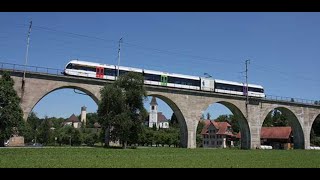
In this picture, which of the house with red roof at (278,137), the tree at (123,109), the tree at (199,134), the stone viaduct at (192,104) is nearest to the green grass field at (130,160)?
the tree at (123,109)

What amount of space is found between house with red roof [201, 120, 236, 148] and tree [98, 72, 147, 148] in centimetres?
4281

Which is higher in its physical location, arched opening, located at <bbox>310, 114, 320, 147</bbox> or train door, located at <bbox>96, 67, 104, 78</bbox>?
train door, located at <bbox>96, 67, 104, 78</bbox>

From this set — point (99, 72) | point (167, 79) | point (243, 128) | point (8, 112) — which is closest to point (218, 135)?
point (243, 128)

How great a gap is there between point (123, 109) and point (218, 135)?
4543 centimetres

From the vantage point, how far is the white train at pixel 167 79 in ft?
108

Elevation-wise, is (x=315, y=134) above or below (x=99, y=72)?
below

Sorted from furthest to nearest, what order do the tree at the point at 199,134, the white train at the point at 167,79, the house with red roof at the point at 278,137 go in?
the tree at the point at 199,134 < the house with red roof at the point at 278,137 < the white train at the point at 167,79

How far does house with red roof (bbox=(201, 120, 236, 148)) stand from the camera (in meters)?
72.1

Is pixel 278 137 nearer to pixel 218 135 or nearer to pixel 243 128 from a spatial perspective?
pixel 218 135

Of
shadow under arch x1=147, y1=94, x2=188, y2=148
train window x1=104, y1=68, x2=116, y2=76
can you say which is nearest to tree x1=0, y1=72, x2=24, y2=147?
train window x1=104, y1=68, x2=116, y2=76

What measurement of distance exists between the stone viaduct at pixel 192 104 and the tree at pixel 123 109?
331 centimetres

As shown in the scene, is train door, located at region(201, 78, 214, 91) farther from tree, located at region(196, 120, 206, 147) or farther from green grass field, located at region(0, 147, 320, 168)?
tree, located at region(196, 120, 206, 147)

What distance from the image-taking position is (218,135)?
7344 centimetres

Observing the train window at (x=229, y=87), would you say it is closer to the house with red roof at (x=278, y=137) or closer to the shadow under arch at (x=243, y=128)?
the shadow under arch at (x=243, y=128)
